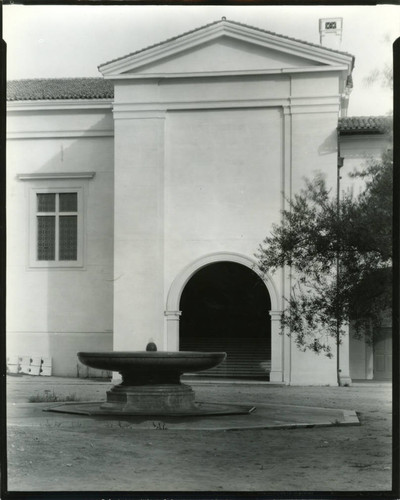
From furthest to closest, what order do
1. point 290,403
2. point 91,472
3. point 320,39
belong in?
point 290,403, point 320,39, point 91,472

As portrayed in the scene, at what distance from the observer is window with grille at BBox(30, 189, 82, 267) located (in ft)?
26.3

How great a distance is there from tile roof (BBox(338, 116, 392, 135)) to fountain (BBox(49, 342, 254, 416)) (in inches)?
87.2

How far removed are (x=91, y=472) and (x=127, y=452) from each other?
1.09 feet

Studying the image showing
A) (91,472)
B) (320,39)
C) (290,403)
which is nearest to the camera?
(91,472)

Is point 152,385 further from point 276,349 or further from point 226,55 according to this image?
point 226,55

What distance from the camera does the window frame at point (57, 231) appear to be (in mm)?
7977

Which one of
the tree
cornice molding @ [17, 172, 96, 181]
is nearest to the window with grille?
cornice molding @ [17, 172, 96, 181]

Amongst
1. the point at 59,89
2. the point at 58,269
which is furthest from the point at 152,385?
the point at 59,89

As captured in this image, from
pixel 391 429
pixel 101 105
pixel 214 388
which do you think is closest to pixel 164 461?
pixel 214 388

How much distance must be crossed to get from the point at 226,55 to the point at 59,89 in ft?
4.83

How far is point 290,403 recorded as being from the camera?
800 centimetres

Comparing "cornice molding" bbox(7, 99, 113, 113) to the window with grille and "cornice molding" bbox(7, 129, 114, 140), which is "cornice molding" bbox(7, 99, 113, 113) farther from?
the window with grille

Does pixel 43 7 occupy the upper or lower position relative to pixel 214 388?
upper
